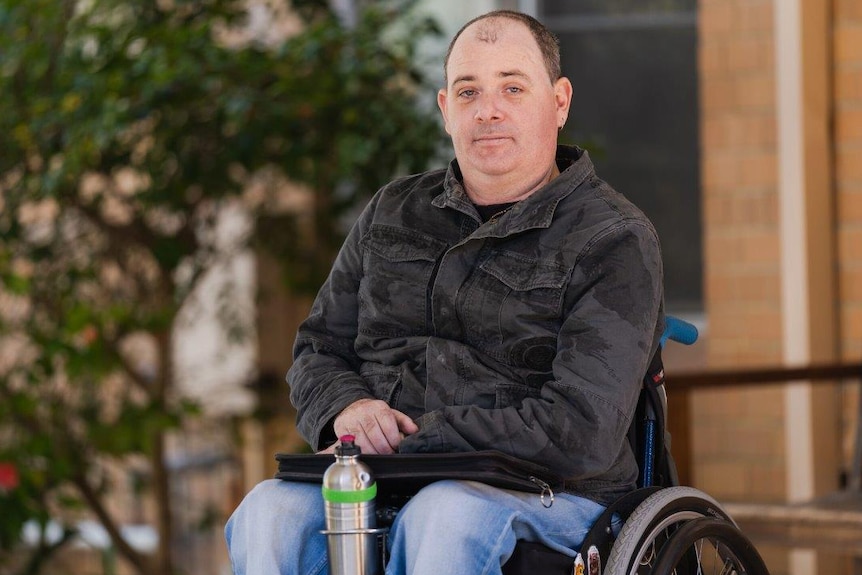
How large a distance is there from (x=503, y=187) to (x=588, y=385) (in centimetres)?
41

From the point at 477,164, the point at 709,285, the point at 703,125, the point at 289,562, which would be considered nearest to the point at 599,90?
the point at 703,125

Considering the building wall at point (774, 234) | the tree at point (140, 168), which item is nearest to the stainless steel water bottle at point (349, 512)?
the tree at point (140, 168)

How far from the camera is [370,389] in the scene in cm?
229

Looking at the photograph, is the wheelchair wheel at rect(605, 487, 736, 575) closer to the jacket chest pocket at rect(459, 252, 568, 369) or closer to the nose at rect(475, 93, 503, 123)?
the jacket chest pocket at rect(459, 252, 568, 369)

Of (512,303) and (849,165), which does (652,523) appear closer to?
(512,303)

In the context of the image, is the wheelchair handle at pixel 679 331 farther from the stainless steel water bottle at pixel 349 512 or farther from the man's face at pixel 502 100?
the stainless steel water bottle at pixel 349 512

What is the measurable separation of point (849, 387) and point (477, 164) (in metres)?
2.58

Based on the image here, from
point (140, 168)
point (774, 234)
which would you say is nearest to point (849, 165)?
point (774, 234)

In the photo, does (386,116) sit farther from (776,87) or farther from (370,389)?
(370,389)

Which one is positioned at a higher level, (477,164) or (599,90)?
(599,90)

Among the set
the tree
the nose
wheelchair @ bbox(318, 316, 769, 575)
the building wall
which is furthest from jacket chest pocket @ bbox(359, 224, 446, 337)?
the building wall

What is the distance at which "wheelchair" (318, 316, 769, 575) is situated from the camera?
6.52 feet

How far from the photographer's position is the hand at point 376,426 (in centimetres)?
212

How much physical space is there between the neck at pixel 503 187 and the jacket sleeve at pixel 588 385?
8.1 inches
